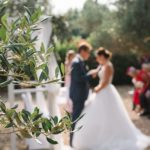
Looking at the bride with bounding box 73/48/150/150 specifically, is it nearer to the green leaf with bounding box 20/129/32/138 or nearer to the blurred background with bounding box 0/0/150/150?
the blurred background with bounding box 0/0/150/150

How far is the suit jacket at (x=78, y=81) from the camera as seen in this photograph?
675 centimetres

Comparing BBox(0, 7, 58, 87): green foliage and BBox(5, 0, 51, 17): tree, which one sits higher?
BBox(0, 7, 58, 87): green foliage

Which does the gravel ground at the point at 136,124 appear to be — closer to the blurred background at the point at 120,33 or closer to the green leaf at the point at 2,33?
the blurred background at the point at 120,33

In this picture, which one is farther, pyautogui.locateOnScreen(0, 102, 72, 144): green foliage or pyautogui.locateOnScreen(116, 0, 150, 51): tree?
pyautogui.locateOnScreen(116, 0, 150, 51): tree

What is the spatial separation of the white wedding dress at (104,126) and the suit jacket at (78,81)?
0.38 metres

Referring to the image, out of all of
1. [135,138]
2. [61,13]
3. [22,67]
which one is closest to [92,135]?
[135,138]

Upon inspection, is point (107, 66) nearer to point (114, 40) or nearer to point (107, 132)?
point (107, 132)

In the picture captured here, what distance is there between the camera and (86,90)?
7004mm

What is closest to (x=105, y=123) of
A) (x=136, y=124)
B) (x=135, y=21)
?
(x=136, y=124)

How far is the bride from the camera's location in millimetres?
7186

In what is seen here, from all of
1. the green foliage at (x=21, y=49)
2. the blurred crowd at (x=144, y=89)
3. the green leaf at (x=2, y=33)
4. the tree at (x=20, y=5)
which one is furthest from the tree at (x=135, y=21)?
the green leaf at (x=2, y=33)

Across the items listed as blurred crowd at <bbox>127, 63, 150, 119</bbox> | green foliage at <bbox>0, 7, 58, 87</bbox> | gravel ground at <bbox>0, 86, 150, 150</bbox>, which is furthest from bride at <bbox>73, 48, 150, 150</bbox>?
green foliage at <bbox>0, 7, 58, 87</bbox>

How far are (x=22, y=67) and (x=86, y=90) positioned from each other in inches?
208

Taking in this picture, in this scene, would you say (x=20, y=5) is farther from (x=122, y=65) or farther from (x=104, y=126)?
(x=122, y=65)
